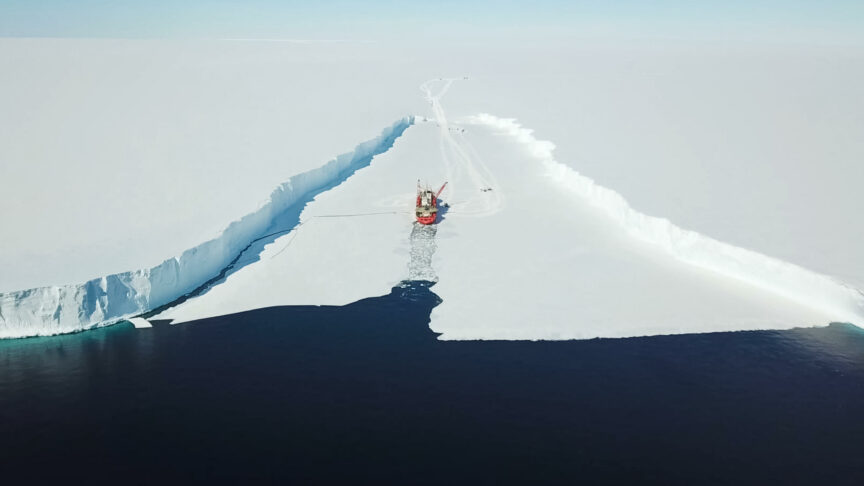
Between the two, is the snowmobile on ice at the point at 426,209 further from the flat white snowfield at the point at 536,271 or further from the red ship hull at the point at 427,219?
the flat white snowfield at the point at 536,271

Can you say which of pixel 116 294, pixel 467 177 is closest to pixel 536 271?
pixel 116 294

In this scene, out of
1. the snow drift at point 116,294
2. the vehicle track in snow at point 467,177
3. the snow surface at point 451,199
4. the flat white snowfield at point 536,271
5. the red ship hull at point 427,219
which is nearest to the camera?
the snow drift at point 116,294

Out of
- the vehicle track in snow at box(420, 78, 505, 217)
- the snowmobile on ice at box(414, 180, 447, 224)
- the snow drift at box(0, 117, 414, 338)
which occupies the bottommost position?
the snow drift at box(0, 117, 414, 338)

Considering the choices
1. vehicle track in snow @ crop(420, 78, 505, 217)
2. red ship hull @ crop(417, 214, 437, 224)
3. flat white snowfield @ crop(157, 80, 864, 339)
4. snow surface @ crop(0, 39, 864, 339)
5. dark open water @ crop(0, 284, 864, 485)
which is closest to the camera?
dark open water @ crop(0, 284, 864, 485)

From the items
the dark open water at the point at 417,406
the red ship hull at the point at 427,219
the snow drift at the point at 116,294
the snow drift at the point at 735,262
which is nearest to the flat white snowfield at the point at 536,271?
the snow drift at the point at 735,262

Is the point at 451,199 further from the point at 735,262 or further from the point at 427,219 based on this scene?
the point at 735,262

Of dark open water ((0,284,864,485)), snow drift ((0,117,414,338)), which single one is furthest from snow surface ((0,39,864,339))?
dark open water ((0,284,864,485))

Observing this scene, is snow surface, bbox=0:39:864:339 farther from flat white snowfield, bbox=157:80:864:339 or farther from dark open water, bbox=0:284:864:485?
dark open water, bbox=0:284:864:485
